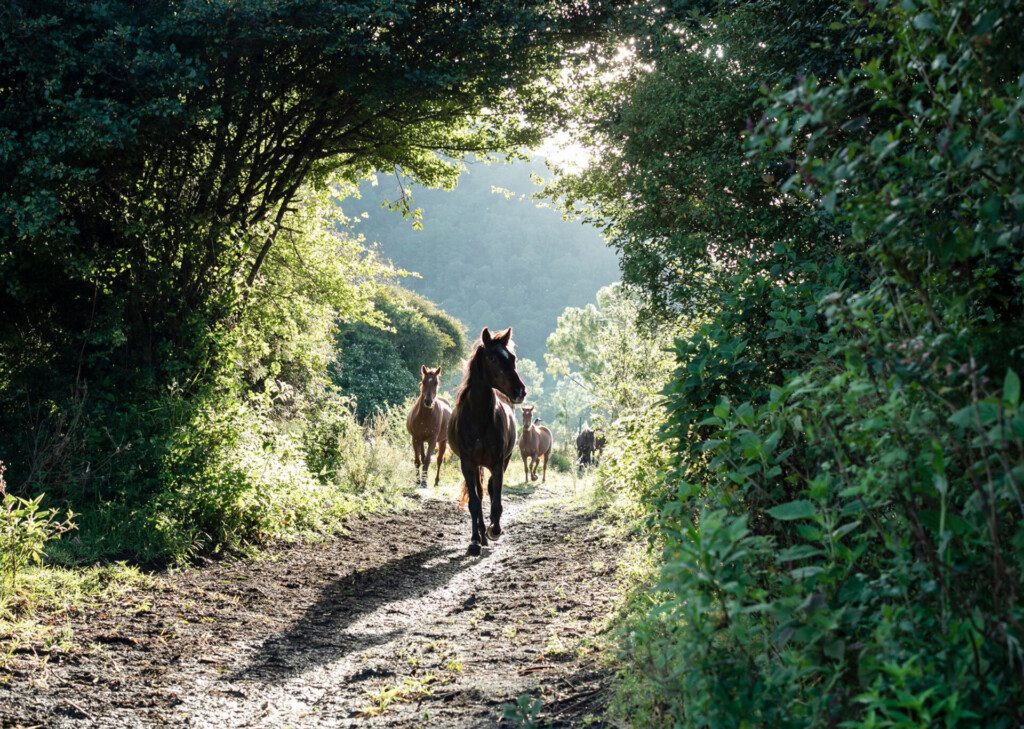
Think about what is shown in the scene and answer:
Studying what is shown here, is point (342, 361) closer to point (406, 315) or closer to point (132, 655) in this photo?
point (406, 315)

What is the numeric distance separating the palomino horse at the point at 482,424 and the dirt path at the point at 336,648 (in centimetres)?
100

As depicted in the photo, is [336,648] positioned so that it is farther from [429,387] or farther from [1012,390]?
[429,387]

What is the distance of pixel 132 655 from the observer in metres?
4.93

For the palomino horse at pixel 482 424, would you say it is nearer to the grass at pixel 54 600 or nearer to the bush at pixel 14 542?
the grass at pixel 54 600

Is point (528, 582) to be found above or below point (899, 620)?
below

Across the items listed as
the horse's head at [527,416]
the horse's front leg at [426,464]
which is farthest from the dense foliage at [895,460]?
the horse's head at [527,416]

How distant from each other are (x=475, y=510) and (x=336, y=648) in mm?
3866

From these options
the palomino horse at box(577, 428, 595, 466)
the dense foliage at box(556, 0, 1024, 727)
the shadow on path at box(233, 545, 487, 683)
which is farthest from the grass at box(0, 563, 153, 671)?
the palomino horse at box(577, 428, 595, 466)

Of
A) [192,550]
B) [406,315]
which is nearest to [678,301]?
[192,550]

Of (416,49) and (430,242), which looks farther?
(430,242)

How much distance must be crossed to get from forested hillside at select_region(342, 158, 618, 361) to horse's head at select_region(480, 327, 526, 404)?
142 meters

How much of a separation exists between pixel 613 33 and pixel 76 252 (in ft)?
24.7

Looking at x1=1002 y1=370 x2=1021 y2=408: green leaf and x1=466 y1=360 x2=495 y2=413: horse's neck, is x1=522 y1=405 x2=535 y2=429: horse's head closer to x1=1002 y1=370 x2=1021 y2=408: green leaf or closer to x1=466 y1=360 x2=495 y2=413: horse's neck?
x1=466 y1=360 x2=495 y2=413: horse's neck

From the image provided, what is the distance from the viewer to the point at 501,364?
30.1 ft
